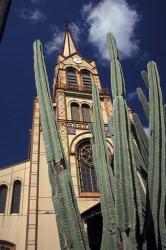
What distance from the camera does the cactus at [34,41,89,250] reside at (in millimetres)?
4410

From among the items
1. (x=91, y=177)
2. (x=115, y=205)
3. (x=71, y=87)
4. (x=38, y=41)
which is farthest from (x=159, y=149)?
(x=71, y=87)

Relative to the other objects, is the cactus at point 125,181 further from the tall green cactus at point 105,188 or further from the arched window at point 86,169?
the arched window at point 86,169

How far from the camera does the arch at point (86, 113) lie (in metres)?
18.4

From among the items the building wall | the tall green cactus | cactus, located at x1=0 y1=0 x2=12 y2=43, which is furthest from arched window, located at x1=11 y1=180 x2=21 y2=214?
cactus, located at x1=0 y1=0 x2=12 y2=43

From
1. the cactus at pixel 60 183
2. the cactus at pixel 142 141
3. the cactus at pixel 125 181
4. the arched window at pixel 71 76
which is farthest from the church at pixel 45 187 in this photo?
the cactus at pixel 125 181

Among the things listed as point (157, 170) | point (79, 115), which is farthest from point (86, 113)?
point (157, 170)

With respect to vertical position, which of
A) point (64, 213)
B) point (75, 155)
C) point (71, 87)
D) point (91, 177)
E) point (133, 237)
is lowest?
point (133, 237)

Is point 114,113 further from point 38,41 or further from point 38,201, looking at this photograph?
point 38,201

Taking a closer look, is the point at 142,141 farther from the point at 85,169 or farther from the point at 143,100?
the point at 85,169

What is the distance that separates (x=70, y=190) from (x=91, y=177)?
10.4 metres

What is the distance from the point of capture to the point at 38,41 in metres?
6.75

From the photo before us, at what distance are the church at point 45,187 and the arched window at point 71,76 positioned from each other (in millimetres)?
1374

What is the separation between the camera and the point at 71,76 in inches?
870

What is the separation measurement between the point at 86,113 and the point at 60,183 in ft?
46.3
